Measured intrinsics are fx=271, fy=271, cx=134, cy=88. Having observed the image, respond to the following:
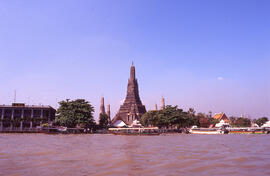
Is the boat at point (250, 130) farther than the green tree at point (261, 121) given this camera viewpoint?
No

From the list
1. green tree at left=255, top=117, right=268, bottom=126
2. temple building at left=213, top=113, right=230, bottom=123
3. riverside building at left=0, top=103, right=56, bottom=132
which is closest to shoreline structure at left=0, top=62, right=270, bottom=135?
riverside building at left=0, top=103, right=56, bottom=132

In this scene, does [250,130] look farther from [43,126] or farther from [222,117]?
[43,126]

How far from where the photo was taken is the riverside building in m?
66.9

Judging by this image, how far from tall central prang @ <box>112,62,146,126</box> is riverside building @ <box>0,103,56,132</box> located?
96.3 ft

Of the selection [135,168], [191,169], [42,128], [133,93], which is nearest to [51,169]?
[135,168]

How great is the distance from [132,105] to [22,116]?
130 ft

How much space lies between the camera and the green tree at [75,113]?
193 feet

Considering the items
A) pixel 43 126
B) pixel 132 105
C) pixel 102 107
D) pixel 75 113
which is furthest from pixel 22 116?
pixel 132 105

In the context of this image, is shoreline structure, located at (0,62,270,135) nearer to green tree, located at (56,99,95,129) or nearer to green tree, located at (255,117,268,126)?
green tree, located at (56,99,95,129)

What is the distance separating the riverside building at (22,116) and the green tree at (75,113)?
330 inches

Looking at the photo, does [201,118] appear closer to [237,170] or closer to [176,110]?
[176,110]

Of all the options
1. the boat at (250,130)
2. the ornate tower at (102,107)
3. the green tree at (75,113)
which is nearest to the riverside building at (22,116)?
the green tree at (75,113)

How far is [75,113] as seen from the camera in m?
59.2

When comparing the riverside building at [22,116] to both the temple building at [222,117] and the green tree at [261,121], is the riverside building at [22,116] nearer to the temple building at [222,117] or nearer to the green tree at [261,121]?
the temple building at [222,117]
